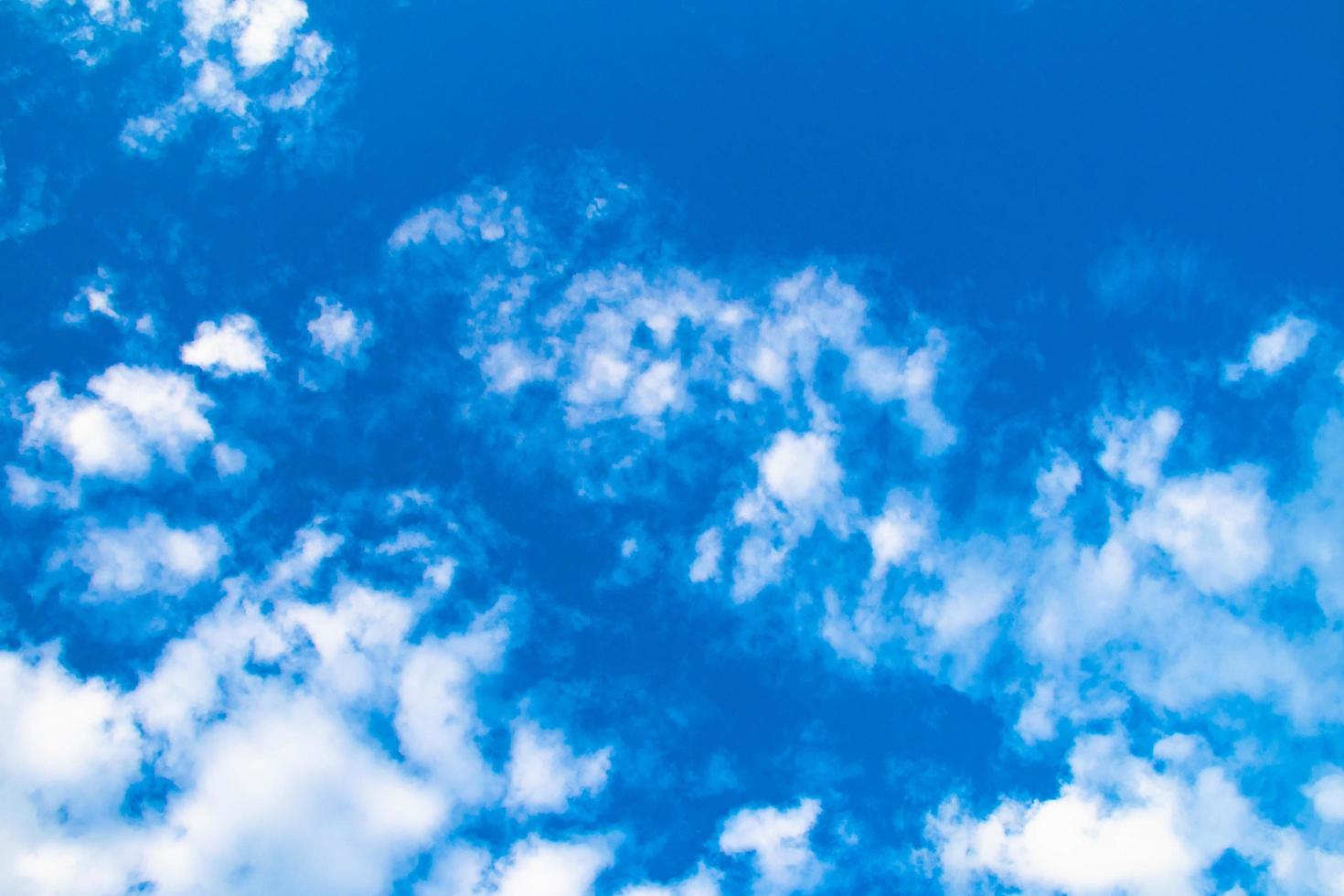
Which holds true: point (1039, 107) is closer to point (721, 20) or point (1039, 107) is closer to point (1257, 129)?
point (1257, 129)

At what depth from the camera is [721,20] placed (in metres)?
109

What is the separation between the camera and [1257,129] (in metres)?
104

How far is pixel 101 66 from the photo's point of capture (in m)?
107

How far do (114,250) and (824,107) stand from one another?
8315 centimetres

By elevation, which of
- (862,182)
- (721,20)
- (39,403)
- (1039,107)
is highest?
(721,20)

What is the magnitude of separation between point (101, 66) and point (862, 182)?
89162 mm

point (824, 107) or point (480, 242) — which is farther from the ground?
point (824, 107)

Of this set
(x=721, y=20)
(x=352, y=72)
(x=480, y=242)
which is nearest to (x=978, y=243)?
(x=721, y=20)

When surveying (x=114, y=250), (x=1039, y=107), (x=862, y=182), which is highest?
(x=1039, y=107)

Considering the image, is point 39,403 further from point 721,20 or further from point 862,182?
point 862,182

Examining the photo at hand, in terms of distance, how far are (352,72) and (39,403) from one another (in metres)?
51.5

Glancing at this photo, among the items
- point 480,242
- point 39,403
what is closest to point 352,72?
point 480,242

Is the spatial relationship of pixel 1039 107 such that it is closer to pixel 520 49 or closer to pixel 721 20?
pixel 721 20

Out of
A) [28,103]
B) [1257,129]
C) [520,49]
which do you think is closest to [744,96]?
[520,49]
